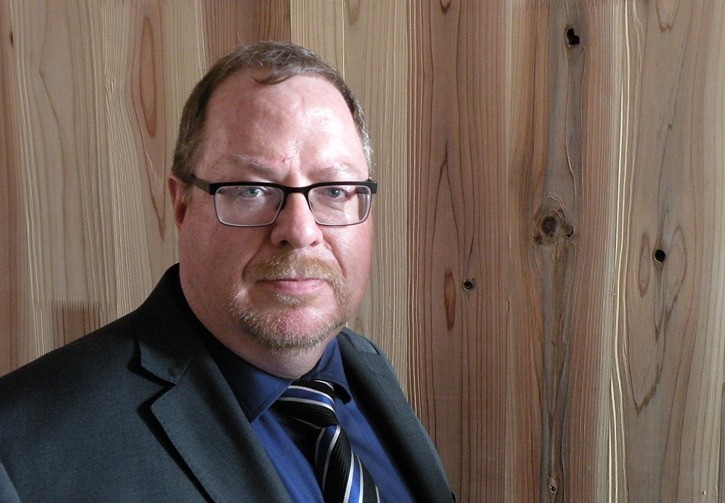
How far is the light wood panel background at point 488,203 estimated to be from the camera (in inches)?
→ 51.4

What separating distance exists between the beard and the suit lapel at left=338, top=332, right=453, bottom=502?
0.30m

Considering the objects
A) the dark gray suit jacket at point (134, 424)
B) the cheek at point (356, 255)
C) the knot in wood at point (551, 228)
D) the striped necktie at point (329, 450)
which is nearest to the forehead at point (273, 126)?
the cheek at point (356, 255)

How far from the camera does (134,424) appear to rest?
95cm

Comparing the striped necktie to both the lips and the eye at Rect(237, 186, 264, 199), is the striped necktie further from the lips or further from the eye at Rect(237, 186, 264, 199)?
the eye at Rect(237, 186, 264, 199)

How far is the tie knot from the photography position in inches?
43.9

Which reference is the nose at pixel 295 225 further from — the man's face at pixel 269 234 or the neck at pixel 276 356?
the neck at pixel 276 356

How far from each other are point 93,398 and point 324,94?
22.1 inches

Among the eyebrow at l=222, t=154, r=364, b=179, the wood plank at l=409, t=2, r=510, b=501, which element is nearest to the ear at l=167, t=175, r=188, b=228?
the eyebrow at l=222, t=154, r=364, b=179

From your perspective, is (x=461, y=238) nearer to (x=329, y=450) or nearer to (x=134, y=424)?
(x=329, y=450)

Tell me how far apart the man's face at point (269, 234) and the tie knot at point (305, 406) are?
101mm

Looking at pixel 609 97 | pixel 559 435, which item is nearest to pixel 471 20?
pixel 609 97

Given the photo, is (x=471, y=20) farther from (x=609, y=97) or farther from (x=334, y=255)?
(x=334, y=255)

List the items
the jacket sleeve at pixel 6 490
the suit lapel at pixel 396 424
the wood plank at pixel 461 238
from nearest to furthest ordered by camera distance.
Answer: the jacket sleeve at pixel 6 490
the suit lapel at pixel 396 424
the wood plank at pixel 461 238

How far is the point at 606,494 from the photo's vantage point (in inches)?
55.2
